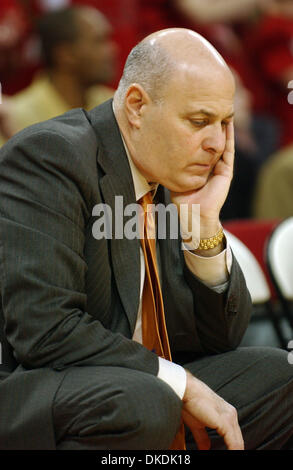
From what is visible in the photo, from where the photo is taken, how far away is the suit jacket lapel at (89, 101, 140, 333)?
172cm

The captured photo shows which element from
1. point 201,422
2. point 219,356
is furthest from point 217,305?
point 201,422

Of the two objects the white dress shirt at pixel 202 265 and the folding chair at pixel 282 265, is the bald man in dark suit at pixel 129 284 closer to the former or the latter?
the white dress shirt at pixel 202 265

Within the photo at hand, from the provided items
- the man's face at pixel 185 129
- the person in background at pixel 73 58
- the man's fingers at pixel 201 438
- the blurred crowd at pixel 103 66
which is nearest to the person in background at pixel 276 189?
the blurred crowd at pixel 103 66

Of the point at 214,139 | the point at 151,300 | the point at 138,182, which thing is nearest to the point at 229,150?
the point at 214,139

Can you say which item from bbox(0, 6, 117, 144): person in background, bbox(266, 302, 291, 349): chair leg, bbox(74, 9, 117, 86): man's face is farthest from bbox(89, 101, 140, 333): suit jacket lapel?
bbox(74, 9, 117, 86): man's face

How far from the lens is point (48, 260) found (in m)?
1.57

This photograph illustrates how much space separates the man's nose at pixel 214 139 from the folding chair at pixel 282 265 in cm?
85

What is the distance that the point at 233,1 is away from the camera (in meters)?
4.59

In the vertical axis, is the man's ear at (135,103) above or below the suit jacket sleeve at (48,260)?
above

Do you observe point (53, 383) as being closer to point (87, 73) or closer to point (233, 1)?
point (87, 73)

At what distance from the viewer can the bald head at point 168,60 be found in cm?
167

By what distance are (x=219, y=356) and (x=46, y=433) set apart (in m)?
0.55

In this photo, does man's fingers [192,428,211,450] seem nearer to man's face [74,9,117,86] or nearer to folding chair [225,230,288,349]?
folding chair [225,230,288,349]
